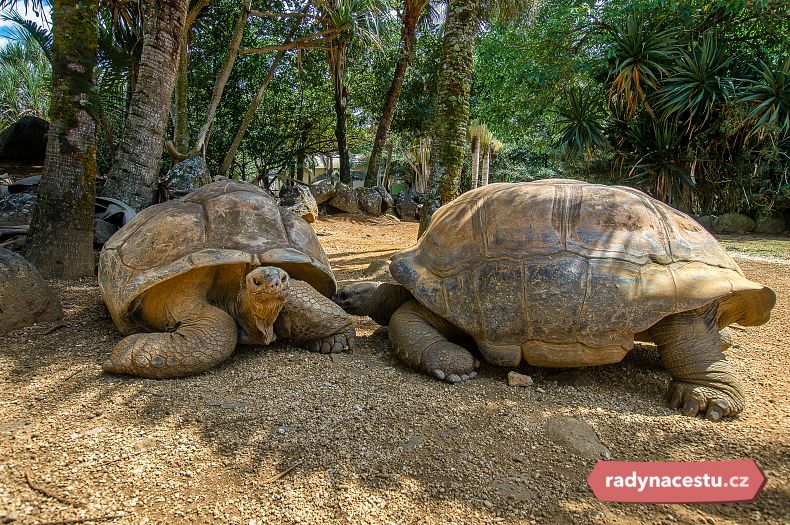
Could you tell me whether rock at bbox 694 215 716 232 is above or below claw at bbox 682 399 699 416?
above

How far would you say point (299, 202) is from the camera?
425 inches

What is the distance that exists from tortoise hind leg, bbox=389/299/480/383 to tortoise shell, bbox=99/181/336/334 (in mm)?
750

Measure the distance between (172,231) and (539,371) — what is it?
255cm

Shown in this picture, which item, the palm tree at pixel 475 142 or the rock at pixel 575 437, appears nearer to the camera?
the rock at pixel 575 437

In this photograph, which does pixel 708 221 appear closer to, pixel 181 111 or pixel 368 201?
pixel 368 201

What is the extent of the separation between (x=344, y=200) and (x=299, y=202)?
290 cm

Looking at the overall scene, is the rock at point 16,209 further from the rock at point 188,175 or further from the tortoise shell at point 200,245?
the tortoise shell at point 200,245

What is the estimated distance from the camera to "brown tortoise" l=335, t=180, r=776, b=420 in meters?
2.52

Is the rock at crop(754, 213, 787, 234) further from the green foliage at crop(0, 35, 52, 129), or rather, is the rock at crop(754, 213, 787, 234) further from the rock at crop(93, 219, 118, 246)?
the green foliage at crop(0, 35, 52, 129)

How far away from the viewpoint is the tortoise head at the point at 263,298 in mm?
2594

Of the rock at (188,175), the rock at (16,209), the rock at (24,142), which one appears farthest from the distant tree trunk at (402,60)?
the rock at (16,209)

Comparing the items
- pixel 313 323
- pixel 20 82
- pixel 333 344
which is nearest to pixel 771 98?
pixel 333 344

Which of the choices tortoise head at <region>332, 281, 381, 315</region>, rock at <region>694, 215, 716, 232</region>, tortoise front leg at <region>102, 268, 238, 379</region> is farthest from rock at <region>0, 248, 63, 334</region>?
rock at <region>694, 215, 716, 232</region>

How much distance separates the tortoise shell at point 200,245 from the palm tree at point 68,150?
50.7 inches
